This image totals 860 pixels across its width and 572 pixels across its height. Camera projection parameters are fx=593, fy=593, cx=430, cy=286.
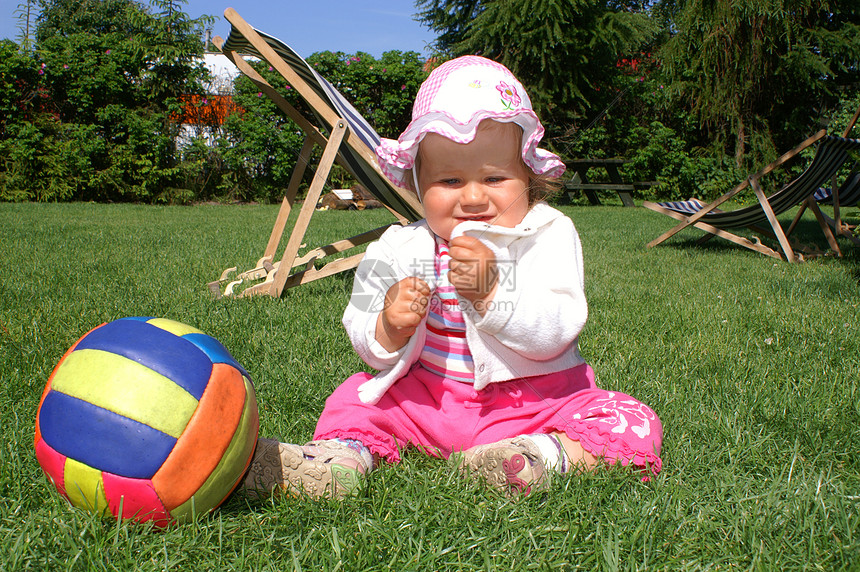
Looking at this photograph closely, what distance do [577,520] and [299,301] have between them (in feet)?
8.61

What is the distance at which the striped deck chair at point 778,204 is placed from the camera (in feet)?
18.2

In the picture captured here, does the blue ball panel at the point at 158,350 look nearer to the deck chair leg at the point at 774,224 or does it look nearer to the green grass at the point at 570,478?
the green grass at the point at 570,478

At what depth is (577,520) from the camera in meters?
1.43

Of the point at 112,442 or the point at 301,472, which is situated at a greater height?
the point at 112,442

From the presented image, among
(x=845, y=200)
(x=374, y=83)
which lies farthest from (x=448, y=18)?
(x=845, y=200)

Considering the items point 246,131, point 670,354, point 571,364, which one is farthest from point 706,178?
point 571,364

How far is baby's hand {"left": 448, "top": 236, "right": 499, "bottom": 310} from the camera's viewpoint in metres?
1.57

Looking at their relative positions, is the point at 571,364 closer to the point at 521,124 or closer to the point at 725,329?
the point at 521,124

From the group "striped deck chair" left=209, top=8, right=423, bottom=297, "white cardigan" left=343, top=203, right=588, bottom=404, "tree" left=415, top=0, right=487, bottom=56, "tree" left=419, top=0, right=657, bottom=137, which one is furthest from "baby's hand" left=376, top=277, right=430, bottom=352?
"tree" left=415, top=0, right=487, bottom=56

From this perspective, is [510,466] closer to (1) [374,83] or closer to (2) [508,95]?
(2) [508,95]

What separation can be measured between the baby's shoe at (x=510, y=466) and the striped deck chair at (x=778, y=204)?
5.07 meters

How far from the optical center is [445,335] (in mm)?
1873

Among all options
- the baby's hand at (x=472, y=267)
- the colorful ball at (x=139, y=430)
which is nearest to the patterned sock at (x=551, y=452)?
the baby's hand at (x=472, y=267)

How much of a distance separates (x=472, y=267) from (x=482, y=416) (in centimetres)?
52
